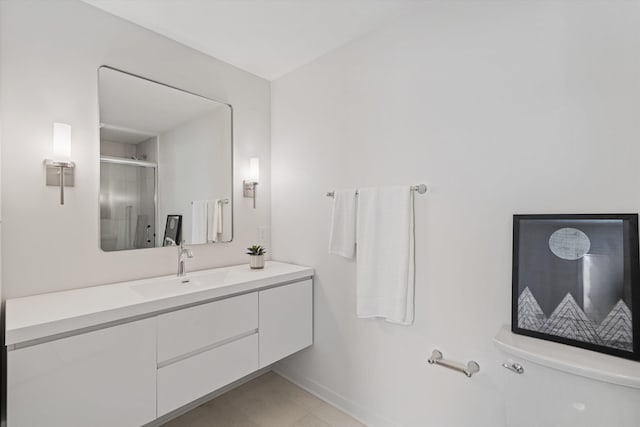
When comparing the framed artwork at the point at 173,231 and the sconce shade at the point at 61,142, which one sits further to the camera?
the framed artwork at the point at 173,231

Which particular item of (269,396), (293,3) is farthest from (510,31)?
(269,396)

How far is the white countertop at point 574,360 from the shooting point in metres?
0.96

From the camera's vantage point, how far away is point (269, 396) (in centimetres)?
220

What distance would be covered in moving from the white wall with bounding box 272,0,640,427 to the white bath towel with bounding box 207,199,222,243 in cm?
64

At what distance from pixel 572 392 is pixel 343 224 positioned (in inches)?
50.4

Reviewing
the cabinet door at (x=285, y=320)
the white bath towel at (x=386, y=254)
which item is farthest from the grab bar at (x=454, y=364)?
the cabinet door at (x=285, y=320)

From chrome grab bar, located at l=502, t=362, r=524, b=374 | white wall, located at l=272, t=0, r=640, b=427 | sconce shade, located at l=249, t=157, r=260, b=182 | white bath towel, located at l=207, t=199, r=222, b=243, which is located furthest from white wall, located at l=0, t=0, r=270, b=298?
chrome grab bar, located at l=502, t=362, r=524, b=374

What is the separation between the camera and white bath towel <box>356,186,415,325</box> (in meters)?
1.65

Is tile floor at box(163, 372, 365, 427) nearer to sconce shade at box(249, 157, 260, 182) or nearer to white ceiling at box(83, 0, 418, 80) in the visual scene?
sconce shade at box(249, 157, 260, 182)

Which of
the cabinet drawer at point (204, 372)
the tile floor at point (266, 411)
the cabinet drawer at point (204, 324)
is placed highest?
the cabinet drawer at point (204, 324)

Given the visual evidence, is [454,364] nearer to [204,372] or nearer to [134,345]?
[204,372]

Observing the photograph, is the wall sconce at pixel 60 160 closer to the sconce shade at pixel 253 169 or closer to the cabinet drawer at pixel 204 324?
the cabinet drawer at pixel 204 324

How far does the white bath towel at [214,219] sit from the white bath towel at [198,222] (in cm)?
3

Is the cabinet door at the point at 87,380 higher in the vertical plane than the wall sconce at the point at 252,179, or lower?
lower
